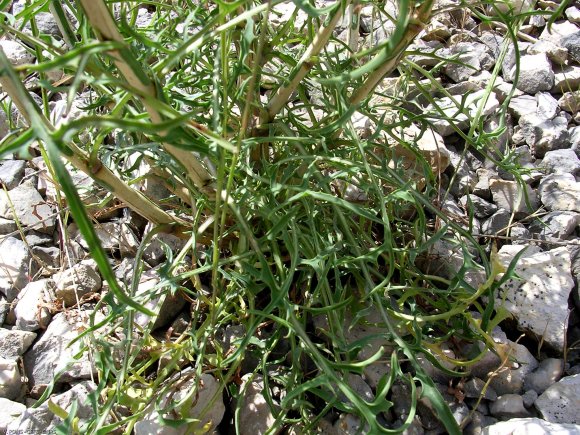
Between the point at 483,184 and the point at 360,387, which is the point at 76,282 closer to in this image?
the point at 360,387

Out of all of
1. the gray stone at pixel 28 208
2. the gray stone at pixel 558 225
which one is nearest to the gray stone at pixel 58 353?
the gray stone at pixel 28 208

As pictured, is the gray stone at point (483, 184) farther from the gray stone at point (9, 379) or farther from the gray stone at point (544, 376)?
the gray stone at point (9, 379)

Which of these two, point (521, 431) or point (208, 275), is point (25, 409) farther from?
point (521, 431)

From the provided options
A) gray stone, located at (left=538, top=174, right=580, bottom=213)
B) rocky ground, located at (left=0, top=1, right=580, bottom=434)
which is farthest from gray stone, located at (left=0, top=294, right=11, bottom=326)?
gray stone, located at (left=538, top=174, right=580, bottom=213)

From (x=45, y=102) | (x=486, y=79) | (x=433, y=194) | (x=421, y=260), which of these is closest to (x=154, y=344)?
(x=45, y=102)

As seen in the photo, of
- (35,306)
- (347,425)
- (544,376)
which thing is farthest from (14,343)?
(544,376)


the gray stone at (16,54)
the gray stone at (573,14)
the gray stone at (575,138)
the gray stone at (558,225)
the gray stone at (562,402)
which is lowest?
the gray stone at (562,402)
